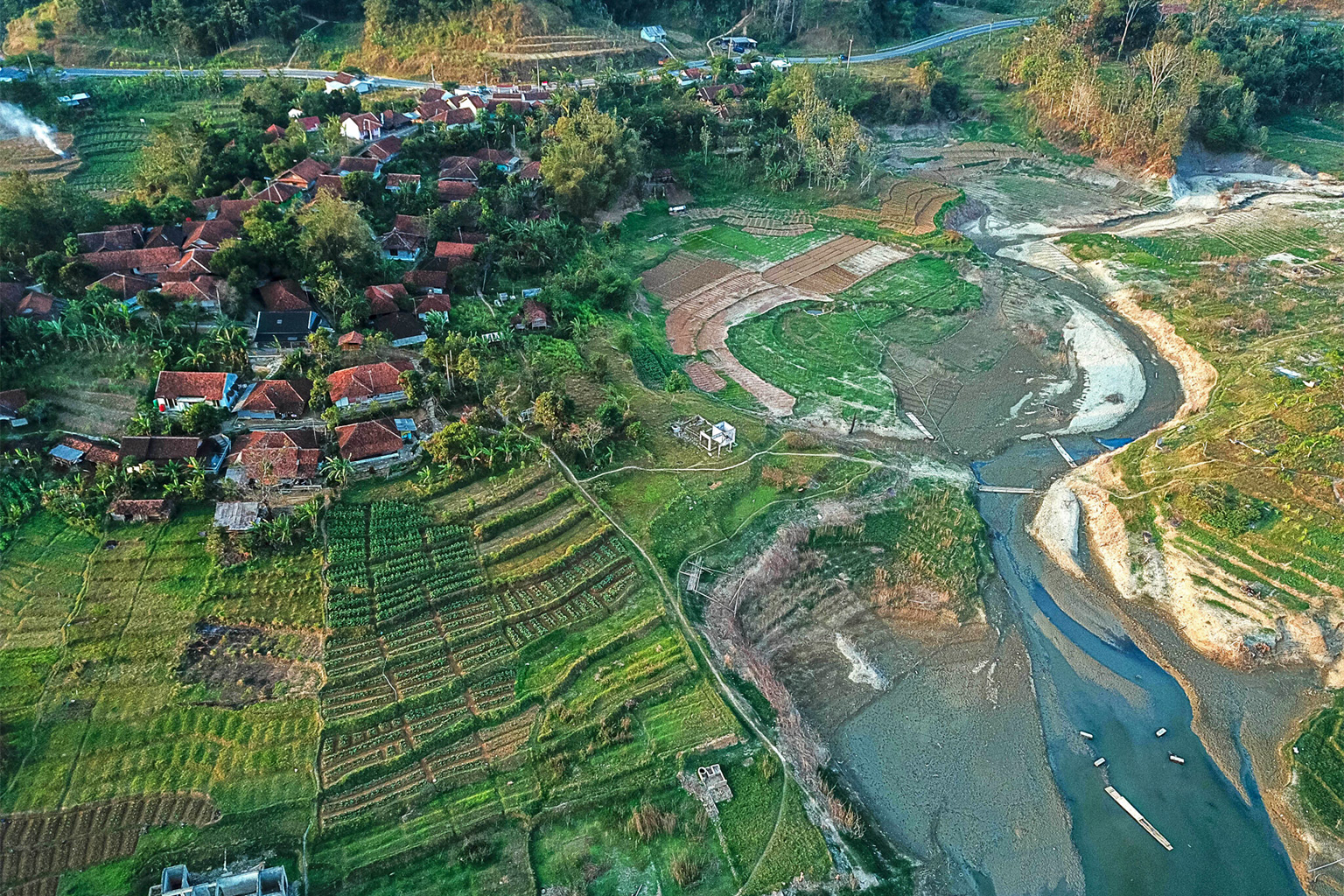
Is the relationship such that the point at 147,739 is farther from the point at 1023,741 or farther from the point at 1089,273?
the point at 1089,273

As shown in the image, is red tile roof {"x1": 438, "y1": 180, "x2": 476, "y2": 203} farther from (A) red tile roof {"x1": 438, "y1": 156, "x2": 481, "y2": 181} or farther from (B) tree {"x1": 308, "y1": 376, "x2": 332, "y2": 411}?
(B) tree {"x1": 308, "y1": 376, "x2": 332, "y2": 411}

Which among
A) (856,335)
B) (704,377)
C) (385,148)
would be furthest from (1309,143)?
(385,148)

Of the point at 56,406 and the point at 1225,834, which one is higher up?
the point at 56,406

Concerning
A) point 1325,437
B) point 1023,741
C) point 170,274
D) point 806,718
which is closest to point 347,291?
point 170,274

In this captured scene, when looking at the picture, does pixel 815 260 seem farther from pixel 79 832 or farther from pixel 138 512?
pixel 79 832

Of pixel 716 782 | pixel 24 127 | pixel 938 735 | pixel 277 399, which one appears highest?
pixel 24 127

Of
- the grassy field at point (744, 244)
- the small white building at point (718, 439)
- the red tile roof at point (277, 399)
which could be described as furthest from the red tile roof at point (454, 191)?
the small white building at point (718, 439)
